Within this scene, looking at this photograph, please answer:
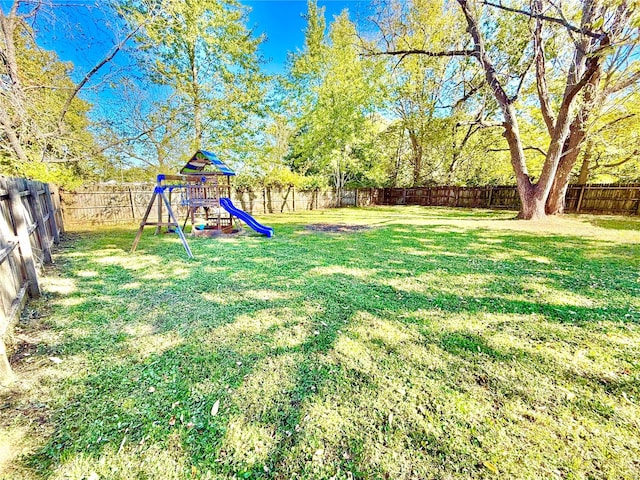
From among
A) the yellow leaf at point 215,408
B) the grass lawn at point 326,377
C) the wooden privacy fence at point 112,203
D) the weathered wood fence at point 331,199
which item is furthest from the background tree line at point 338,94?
the yellow leaf at point 215,408

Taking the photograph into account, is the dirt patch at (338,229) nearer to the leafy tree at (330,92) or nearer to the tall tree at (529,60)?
the tall tree at (529,60)

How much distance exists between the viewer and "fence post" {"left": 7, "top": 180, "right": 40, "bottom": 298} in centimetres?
282

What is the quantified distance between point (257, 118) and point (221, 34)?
3686mm

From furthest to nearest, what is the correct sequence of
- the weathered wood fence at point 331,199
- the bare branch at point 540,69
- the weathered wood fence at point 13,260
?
the weathered wood fence at point 331,199 → the bare branch at point 540,69 → the weathered wood fence at point 13,260

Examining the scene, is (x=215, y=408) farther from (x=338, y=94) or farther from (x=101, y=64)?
(x=338, y=94)

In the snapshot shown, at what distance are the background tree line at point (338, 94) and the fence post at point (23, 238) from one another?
3279 mm

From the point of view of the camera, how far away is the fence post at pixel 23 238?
2.82 m

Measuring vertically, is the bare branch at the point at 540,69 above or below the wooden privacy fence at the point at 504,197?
above

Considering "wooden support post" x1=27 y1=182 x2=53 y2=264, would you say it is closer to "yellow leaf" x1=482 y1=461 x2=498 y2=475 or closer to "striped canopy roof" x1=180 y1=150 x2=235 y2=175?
"striped canopy roof" x1=180 y1=150 x2=235 y2=175

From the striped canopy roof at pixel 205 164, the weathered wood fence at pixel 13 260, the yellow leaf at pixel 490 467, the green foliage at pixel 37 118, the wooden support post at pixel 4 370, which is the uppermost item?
the green foliage at pixel 37 118

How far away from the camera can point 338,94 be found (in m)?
15.1

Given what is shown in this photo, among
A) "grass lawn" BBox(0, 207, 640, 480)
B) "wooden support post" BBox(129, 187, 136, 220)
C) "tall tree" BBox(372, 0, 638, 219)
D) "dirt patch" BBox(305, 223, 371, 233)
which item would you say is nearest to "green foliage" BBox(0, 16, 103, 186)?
"wooden support post" BBox(129, 187, 136, 220)

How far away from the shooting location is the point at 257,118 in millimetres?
13297

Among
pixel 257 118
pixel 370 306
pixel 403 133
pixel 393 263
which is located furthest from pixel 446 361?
pixel 403 133
